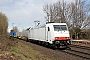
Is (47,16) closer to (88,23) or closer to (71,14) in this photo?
(71,14)

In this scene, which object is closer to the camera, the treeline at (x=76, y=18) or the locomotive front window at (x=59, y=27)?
the locomotive front window at (x=59, y=27)

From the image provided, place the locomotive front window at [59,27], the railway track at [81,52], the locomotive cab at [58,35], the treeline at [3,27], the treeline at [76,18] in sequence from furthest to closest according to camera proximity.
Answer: the treeline at [76,18] < the locomotive front window at [59,27] < the treeline at [3,27] < the locomotive cab at [58,35] < the railway track at [81,52]

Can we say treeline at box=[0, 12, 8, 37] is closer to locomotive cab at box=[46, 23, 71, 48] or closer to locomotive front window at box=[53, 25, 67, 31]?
locomotive cab at box=[46, 23, 71, 48]

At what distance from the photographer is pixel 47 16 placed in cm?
5966

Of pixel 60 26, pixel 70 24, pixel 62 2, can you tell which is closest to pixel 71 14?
pixel 70 24

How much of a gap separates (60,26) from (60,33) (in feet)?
3.58

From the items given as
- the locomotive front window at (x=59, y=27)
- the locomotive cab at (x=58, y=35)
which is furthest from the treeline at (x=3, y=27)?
the locomotive front window at (x=59, y=27)

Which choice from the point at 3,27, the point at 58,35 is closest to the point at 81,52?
the point at 58,35

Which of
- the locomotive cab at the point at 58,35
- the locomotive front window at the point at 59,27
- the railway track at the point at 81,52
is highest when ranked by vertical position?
the locomotive front window at the point at 59,27

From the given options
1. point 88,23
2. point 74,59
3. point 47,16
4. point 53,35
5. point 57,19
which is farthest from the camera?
point 47,16

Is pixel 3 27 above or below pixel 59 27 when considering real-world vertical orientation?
above

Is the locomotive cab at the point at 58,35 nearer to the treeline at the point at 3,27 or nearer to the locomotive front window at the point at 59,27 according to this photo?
the locomotive front window at the point at 59,27

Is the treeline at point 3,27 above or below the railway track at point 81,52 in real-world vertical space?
above

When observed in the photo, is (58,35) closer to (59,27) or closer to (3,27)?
(59,27)
